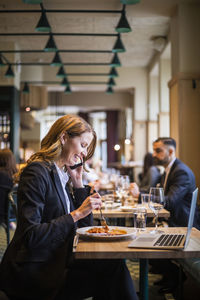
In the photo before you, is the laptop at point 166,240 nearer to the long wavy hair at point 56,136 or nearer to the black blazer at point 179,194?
the long wavy hair at point 56,136

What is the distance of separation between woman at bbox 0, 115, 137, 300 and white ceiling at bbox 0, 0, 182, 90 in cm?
493

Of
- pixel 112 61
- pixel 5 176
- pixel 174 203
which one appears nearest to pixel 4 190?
pixel 5 176

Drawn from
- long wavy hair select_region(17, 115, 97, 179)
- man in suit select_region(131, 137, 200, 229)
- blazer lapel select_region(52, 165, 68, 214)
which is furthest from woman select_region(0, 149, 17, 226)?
blazer lapel select_region(52, 165, 68, 214)

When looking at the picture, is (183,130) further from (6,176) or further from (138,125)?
(138,125)

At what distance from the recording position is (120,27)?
537cm

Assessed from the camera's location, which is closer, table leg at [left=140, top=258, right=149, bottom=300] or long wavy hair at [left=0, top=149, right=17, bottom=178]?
table leg at [left=140, top=258, right=149, bottom=300]

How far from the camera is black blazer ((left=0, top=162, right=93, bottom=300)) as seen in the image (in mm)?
1818

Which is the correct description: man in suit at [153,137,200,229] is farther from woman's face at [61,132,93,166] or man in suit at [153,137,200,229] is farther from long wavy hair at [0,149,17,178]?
long wavy hair at [0,149,17,178]

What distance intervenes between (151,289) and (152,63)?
8182mm

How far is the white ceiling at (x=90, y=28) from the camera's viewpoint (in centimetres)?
652

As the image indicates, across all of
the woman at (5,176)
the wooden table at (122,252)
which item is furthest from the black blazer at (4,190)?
the wooden table at (122,252)

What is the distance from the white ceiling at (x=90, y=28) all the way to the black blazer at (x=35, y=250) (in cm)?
512

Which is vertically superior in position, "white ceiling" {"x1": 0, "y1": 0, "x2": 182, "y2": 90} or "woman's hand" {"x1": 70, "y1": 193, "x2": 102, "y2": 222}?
"white ceiling" {"x1": 0, "y1": 0, "x2": 182, "y2": 90}

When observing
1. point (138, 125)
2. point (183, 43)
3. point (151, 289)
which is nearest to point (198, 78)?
point (183, 43)
